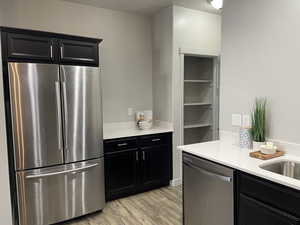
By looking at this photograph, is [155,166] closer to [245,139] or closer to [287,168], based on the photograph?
[245,139]

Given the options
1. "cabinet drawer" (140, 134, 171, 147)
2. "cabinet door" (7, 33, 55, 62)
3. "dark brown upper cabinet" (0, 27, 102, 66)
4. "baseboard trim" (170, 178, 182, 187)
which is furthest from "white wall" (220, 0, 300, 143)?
"cabinet door" (7, 33, 55, 62)

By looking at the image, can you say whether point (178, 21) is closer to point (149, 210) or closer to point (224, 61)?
point (224, 61)

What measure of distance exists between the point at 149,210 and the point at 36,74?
6.91 ft

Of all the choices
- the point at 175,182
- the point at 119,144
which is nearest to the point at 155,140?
the point at 119,144

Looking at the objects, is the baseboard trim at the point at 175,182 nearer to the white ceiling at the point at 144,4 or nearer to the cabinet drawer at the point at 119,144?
the cabinet drawer at the point at 119,144

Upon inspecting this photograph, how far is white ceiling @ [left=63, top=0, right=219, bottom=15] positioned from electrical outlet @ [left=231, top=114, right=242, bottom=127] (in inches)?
71.1

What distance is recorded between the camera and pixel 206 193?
6.56 ft

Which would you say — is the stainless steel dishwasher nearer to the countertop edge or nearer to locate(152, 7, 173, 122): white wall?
the countertop edge

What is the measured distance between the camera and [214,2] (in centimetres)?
302

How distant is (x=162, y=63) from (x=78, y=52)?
1.47m

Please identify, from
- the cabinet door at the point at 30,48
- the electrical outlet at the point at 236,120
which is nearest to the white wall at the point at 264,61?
the electrical outlet at the point at 236,120

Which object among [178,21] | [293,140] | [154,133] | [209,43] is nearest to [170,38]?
[178,21]

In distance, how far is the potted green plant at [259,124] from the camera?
2.15m

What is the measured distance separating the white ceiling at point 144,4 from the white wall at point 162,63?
158mm
